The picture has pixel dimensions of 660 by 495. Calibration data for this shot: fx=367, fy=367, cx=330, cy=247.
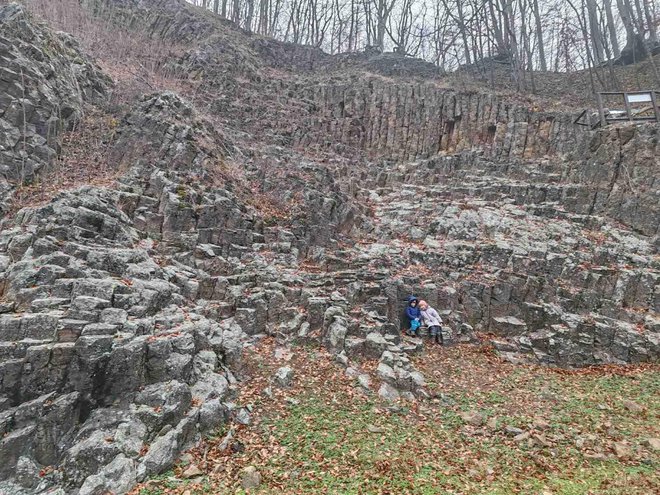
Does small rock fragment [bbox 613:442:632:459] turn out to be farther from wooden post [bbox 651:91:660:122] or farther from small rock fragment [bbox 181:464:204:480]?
wooden post [bbox 651:91:660:122]

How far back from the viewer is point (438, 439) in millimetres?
8125

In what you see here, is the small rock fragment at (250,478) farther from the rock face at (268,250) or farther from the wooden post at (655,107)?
the wooden post at (655,107)

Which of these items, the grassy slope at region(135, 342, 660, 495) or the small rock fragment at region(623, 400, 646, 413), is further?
the small rock fragment at region(623, 400, 646, 413)

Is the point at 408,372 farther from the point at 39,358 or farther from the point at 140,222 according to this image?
the point at 140,222

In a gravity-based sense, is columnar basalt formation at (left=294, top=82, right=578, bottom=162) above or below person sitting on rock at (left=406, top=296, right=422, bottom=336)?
above

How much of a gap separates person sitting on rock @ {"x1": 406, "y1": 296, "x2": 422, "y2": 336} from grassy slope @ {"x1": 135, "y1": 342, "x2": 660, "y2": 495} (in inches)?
75.3

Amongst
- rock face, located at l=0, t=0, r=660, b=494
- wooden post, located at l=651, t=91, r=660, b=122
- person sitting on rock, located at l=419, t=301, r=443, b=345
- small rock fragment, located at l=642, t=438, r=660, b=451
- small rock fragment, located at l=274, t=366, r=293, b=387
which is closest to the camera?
rock face, located at l=0, t=0, r=660, b=494

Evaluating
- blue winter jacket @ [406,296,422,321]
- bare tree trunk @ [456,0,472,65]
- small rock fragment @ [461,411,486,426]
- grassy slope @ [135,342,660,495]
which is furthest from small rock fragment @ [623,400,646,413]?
bare tree trunk @ [456,0,472,65]

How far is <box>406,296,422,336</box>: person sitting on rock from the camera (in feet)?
42.5

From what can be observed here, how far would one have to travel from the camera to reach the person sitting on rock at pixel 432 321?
1288 cm

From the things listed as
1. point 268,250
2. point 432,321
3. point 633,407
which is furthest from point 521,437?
point 268,250

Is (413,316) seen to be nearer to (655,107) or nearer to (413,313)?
(413,313)

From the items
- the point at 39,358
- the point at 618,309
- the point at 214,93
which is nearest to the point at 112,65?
the point at 214,93

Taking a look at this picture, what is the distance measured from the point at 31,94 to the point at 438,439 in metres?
19.9
